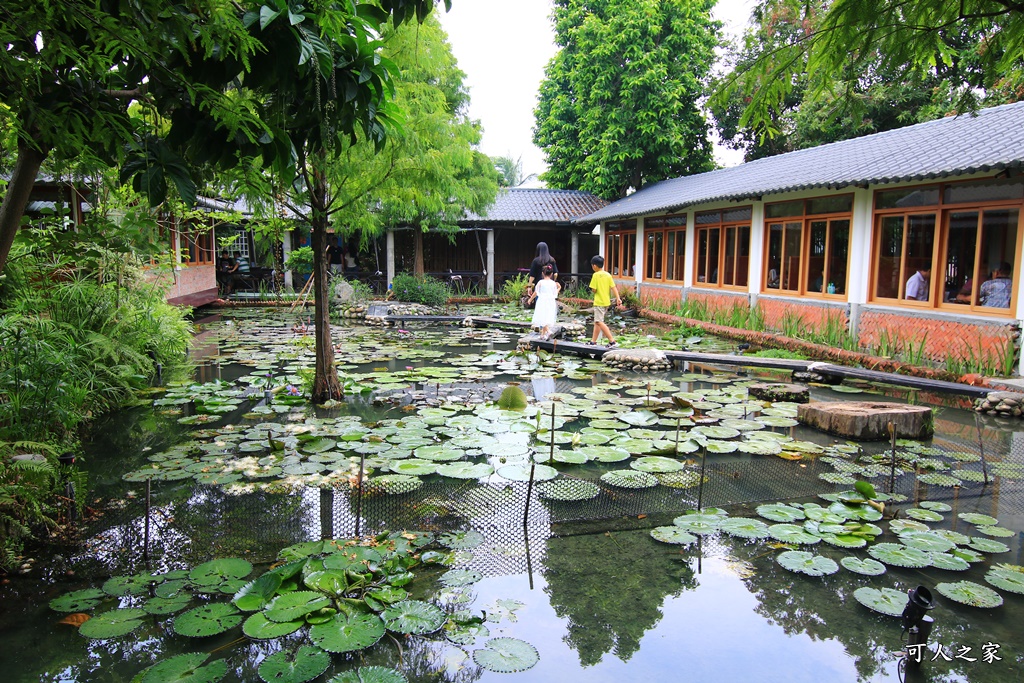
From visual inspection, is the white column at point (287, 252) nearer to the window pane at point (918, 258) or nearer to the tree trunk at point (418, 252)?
the tree trunk at point (418, 252)

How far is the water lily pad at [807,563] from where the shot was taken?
3461 millimetres

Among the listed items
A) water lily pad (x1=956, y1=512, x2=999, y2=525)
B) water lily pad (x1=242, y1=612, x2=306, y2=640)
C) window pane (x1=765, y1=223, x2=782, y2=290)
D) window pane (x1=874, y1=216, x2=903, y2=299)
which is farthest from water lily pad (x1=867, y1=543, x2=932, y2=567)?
window pane (x1=765, y1=223, x2=782, y2=290)

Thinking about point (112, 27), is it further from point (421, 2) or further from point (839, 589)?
point (839, 589)

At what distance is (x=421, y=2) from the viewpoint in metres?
2.97

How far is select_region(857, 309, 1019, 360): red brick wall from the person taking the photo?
27.3 feet

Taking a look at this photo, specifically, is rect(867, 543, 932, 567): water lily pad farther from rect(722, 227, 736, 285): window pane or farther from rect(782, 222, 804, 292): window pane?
rect(722, 227, 736, 285): window pane

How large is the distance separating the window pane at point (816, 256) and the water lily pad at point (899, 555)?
949 cm

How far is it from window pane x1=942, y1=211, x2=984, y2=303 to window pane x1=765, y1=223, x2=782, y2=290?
4.08 metres

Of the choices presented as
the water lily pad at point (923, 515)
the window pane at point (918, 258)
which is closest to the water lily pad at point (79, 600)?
the water lily pad at point (923, 515)

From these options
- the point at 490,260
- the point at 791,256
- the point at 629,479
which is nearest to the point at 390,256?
the point at 490,260

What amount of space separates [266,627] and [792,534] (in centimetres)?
287

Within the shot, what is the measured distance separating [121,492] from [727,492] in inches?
163

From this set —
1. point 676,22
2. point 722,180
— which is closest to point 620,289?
point 722,180

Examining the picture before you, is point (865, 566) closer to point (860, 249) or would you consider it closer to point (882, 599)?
point (882, 599)
